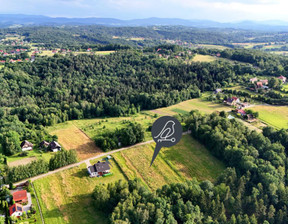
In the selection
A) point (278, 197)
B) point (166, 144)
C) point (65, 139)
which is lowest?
point (65, 139)

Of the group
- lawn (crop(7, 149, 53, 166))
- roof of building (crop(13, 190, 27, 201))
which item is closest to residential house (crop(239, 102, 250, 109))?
lawn (crop(7, 149, 53, 166))

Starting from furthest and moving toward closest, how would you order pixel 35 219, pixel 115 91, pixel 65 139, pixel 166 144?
1. pixel 115 91
2. pixel 65 139
3. pixel 35 219
4. pixel 166 144

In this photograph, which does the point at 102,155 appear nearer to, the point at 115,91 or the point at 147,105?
the point at 147,105

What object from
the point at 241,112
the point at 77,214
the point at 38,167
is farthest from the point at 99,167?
the point at 241,112

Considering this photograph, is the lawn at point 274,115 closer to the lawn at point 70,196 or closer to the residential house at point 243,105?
the residential house at point 243,105

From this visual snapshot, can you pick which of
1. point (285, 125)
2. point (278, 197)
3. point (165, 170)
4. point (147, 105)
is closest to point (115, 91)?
point (147, 105)
